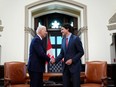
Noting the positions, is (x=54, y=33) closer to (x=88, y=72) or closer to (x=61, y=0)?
(x=61, y=0)

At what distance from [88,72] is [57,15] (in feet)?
10.7

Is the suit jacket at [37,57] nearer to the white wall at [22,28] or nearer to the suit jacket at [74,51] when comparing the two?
the suit jacket at [74,51]

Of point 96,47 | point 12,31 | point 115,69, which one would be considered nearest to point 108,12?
point 96,47

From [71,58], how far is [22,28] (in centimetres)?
357

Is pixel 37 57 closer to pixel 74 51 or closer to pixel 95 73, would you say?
pixel 74 51

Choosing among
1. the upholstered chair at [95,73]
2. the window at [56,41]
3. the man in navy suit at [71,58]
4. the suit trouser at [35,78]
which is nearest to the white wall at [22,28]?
the window at [56,41]

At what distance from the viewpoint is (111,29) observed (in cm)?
687

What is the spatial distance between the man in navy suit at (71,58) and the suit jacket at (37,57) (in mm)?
399

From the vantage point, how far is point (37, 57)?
411 centimetres

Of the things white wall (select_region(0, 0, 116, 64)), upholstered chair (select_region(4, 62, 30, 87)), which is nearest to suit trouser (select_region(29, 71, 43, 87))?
upholstered chair (select_region(4, 62, 30, 87))

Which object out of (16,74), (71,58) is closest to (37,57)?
(71,58)

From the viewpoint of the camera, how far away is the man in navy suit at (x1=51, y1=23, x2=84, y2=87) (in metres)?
3.81

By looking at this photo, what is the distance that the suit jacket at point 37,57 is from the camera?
4.05 metres

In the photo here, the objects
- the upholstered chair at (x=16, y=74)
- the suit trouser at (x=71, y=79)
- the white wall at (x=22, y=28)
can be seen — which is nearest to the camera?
the suit trouser at (x=71, y=79)
